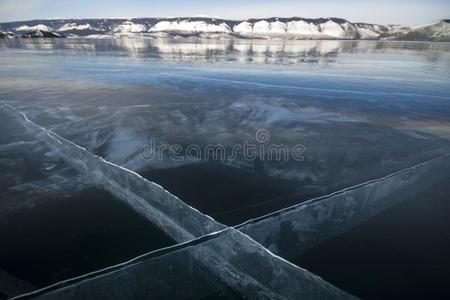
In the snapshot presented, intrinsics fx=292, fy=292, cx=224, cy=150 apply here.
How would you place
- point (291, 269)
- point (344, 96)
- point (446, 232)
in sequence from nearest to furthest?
point (291, 269) → point (446, 232) → point (344, 96)

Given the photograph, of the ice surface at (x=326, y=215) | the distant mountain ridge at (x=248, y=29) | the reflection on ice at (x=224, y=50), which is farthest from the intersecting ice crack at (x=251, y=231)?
the distant mountain ridge at (x=248, y=29)

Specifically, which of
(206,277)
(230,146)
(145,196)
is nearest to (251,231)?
(206,277)

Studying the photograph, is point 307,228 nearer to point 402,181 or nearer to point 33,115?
point 402,181

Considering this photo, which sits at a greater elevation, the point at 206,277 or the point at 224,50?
the point at 206,277

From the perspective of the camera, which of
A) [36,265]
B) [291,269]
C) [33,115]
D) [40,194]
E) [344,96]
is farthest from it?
[344,96]

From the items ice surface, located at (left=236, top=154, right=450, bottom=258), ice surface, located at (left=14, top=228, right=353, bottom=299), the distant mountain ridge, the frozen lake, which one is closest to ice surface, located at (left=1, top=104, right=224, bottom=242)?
the frozen lake

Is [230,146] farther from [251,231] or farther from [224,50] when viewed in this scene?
[224,50]

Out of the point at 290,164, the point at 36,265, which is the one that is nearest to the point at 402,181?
the point at 290,164

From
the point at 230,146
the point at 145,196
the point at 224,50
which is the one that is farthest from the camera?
the point at 224,50

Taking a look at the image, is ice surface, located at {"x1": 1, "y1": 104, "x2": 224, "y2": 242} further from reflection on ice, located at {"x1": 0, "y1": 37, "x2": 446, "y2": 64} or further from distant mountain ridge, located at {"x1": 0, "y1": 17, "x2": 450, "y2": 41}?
distant mountain ridge, located at {"x1": 0, "y1": 17, "x2": 450, "y2": 41}
